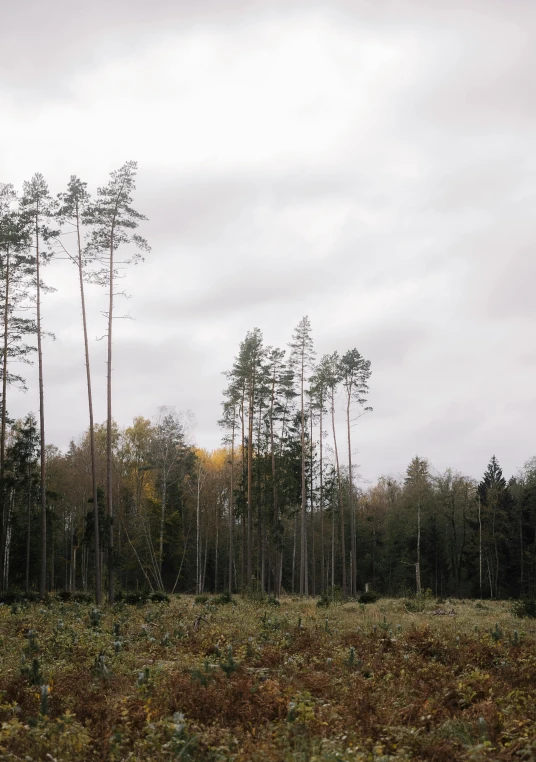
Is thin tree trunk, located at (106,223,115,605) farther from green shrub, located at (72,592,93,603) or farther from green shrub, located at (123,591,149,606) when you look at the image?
green shrub, located at (72,592,93,603)

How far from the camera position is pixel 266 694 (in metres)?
9.68

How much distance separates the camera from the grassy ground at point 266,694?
791cm

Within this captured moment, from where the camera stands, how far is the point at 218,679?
10406 mm

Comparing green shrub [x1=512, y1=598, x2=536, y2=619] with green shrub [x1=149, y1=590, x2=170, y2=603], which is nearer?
green shrub [x1=512, y1=598, x2=536, y2=619]

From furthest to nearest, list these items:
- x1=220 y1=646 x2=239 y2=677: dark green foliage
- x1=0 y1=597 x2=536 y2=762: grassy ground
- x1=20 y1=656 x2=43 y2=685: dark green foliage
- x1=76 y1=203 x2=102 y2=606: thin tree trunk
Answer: x1=76 y1=203 x2=102 y2=606: thin tree trunk < x1=220 y1=646 x2=239 y2=677: dark green foliage < x1=20 y1=656 x2=43 y2=685: dark green foliage < x1=0 y1=597 x2=536 y2=762: grassy ground

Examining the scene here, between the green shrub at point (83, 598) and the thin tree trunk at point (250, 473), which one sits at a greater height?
the thin tree trunk at point (250, 473)

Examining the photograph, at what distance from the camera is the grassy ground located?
7.91 meters

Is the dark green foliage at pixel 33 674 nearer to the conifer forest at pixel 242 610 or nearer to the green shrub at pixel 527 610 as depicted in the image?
the conifer forest at pixel 242 610

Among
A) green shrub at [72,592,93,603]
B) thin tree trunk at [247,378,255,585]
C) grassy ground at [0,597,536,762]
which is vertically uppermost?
thin tree trunk at [247,378,255,585]

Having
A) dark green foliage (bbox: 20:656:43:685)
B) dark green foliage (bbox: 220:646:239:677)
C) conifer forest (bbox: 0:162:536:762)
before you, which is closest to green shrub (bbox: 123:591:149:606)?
conifer forest (bbox: 0:162:536:762)

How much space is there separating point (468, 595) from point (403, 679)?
163 feet

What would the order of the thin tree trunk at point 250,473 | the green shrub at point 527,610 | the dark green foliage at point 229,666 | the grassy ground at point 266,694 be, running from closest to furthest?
the grassy ground at point 266,694 < the dark green foliage at point 229,666 < the green shrub at point 527,610 < the thin tree trunk at point 250,473

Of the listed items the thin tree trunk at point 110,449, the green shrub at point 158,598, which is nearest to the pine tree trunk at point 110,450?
the thin tree trunk at point 110,449

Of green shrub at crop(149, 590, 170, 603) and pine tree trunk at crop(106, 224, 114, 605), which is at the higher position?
pine tree trunk at crop(106, 224, 114, 605)
